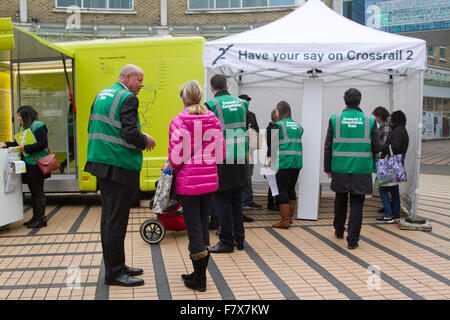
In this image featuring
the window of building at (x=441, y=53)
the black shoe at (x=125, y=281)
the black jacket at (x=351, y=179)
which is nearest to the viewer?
the black shoe at (x=125, y=281)

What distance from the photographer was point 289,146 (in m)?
6.16

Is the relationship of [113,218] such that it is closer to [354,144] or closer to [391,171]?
[354,144]

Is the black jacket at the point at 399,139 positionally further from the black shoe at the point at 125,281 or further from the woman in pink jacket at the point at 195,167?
the black shoe at the point at 125,281

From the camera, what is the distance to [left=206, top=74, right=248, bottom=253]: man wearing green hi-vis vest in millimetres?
4824

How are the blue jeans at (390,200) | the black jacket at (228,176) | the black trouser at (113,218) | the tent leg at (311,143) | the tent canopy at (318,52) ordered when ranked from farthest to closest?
the tent leg at (311,143) < the blue jeans at (390,200) < the tent canopy at (318,52) < the black jacket at (228,176) < the black trouser at (113,218)

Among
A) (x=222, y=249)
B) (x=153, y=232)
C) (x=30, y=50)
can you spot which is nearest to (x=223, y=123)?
(x=222, y=249)

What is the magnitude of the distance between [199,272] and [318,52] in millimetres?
3600

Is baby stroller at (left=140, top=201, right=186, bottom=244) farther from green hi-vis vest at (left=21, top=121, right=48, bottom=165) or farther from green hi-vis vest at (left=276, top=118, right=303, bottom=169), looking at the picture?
green hi-vis vest at (left=21, top=121, right=48, bottom=165)

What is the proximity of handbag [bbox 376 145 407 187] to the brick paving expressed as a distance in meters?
0.64

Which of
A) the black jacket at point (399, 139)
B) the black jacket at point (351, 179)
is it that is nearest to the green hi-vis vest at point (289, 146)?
the black jacket at point (351, 179)

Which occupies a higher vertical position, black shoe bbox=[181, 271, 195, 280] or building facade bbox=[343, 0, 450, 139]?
building facade bbox=[343, 0, 450, 139]

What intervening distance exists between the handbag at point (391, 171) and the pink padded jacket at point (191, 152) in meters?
3.53

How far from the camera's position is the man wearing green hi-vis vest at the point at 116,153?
371 cm

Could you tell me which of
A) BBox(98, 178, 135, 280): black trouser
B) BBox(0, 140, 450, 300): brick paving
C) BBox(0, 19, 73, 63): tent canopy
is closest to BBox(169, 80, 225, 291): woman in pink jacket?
BBox(0, 140, 450, 300): brick paving
